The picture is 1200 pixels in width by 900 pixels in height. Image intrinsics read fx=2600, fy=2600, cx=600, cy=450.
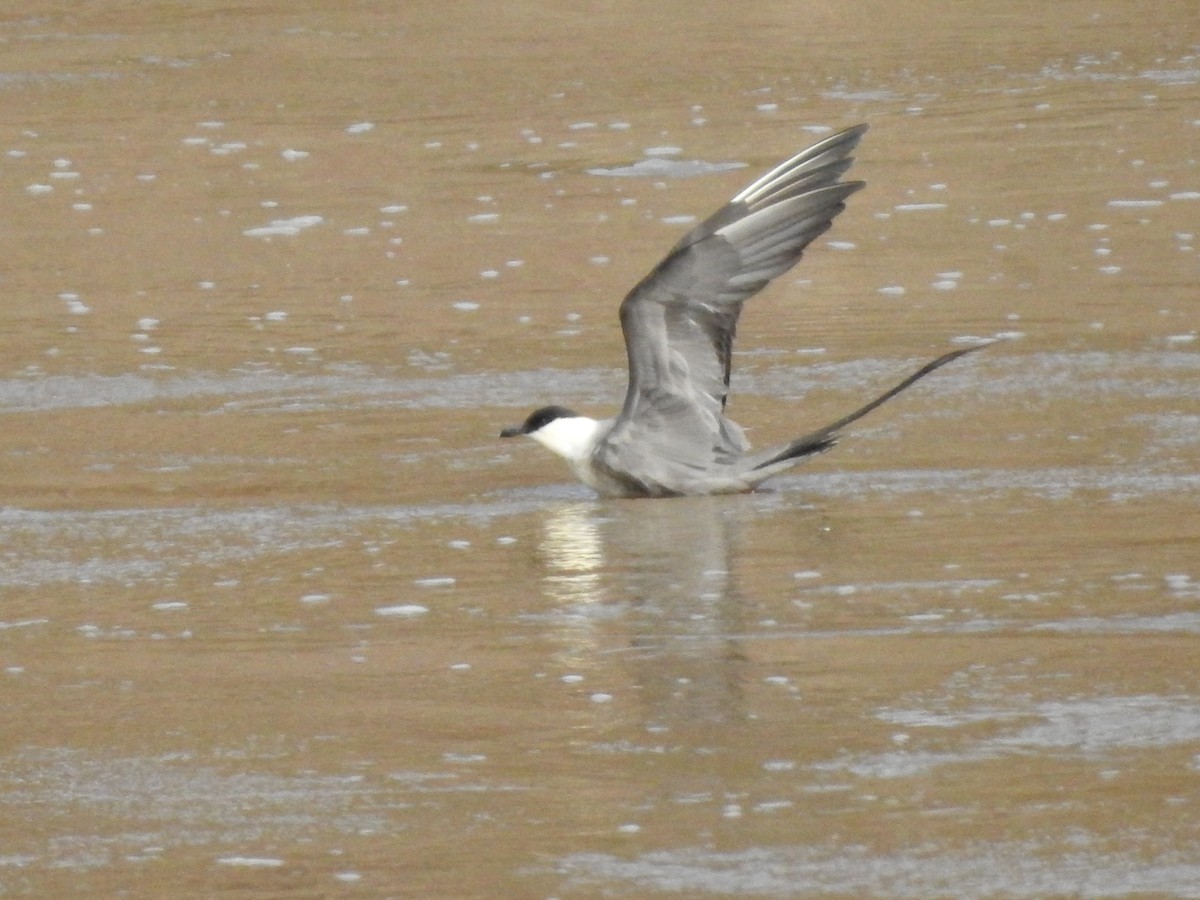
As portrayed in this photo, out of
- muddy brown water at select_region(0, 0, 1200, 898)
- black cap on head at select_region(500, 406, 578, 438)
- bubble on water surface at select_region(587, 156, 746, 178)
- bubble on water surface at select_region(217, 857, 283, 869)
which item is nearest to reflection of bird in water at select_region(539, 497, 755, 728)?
muddy brown water at select_region(0, 0, 1200, 898)

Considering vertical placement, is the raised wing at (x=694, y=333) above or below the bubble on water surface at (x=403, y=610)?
above

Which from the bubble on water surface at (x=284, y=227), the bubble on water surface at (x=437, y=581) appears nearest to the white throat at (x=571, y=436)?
the bubble on water surface at (x=437, y=581)

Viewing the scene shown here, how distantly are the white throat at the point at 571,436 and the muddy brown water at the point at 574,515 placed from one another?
0.17 m

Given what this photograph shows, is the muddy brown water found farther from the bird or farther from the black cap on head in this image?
the black cap on head

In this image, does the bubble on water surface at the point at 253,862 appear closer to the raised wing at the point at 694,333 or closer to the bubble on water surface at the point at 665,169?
the raised wing at the point at 694,333

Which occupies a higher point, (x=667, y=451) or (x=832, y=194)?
(x=832, y=194)

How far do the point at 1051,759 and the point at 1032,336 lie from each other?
5.07 m

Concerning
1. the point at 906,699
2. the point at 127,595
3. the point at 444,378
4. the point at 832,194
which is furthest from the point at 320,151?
the point at 906,699

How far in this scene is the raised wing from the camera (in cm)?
774

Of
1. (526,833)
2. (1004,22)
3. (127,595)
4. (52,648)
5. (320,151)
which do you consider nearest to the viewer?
(526,833)

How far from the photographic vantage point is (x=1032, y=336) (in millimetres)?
9961

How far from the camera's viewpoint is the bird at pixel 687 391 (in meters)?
7.74

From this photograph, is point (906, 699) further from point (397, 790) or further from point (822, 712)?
point (397, 790)

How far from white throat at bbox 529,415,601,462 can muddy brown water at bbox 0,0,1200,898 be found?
0.17 m
